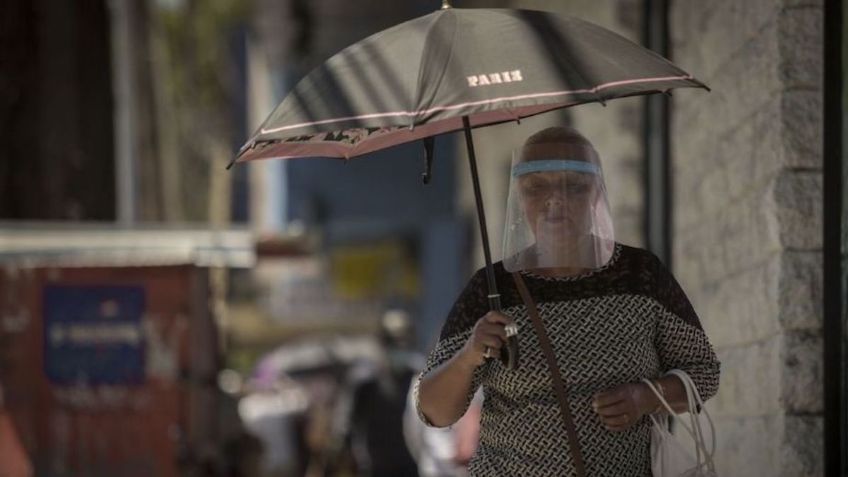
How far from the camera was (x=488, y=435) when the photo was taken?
3697 millimetres

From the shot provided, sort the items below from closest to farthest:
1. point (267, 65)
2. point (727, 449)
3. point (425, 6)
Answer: point (727, 449)
point (425, 6)
point (267, 65)

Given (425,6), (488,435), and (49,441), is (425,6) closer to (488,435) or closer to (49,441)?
(49,441)

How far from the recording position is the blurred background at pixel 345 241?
4.64 m

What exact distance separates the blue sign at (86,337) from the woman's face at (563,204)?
18.7 ft

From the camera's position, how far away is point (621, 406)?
3.46 metres

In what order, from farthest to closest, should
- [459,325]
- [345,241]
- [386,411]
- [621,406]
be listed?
[345,241], [386,411], [459,325], [621,406]

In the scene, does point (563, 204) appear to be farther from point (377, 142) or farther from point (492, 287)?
point (377, 142)

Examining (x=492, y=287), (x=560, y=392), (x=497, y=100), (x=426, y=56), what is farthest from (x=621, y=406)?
(x=426, y=56)

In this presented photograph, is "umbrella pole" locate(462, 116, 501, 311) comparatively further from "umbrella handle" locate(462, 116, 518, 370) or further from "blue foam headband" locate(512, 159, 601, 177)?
"blue foam headband" locate(512, 159, 601, 177)

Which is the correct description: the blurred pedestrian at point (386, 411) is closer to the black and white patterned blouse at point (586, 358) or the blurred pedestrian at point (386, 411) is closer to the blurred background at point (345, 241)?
the blurred background at point (345, 241)

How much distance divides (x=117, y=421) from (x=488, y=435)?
18.5 feet

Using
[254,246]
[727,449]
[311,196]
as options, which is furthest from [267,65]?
[727,449]

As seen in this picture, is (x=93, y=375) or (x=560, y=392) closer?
(x=560, y=392)

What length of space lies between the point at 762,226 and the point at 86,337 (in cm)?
514
